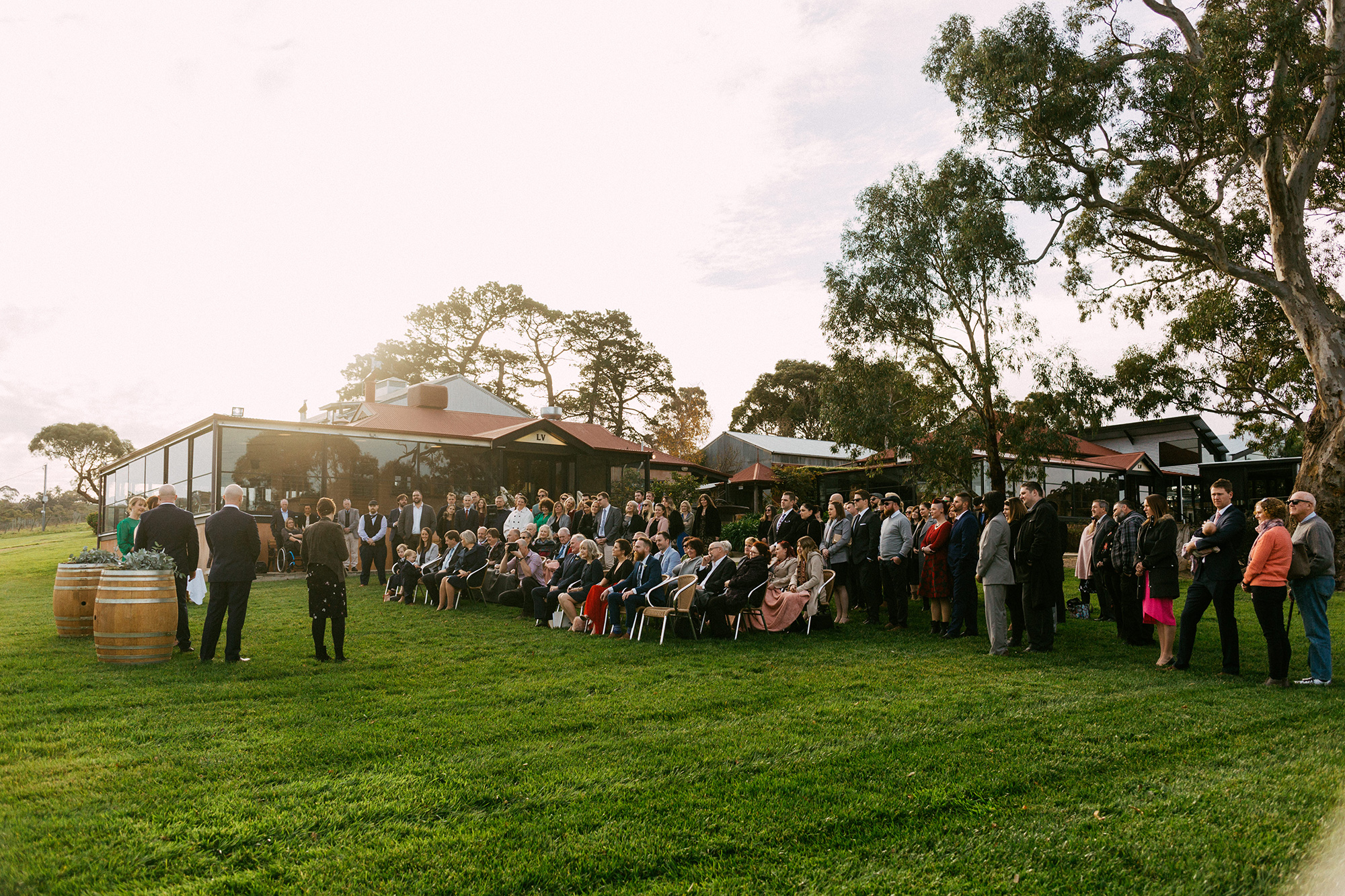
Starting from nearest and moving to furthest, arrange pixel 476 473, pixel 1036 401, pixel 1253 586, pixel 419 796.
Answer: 1. pixel 419 796
2. pixel 1253 586
3. pixel 1036 401
4. pixel 476 473

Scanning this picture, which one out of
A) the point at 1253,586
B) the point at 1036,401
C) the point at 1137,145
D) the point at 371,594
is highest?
the point at 1137,145

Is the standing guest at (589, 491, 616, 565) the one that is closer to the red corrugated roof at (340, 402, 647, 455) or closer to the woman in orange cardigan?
the woman in orange cardigan

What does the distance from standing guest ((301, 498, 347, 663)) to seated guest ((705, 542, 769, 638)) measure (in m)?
4.24

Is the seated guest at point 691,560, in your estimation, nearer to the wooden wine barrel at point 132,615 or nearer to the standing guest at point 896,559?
the standing guest at point 896,559

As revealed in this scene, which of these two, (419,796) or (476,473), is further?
(476,473)

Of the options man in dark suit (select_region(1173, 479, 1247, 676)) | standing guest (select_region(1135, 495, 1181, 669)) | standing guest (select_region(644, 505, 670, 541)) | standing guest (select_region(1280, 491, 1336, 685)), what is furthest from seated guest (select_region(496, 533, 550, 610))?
standing guest (select_region(1280, 491, 1336, 685))

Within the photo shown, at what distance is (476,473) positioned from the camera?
947 inches

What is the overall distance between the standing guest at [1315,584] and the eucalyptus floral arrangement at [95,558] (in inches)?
494

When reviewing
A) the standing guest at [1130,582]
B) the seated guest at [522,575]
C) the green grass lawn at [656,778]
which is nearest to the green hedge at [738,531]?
the seated guest at [522,575]

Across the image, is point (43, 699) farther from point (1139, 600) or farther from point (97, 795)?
Answer: point (1139, 600)

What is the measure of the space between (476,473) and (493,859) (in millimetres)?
21207

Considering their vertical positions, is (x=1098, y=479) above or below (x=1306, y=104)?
below

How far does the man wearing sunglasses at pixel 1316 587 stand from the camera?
7031 mm

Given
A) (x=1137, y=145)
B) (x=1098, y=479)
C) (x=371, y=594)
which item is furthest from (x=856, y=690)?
(x=1098, y=479)
